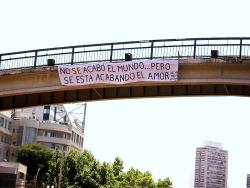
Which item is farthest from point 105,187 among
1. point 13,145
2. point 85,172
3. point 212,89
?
point 212,89

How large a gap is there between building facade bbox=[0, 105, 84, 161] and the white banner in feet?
198

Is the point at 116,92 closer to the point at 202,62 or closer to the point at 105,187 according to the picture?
the point at 202,62

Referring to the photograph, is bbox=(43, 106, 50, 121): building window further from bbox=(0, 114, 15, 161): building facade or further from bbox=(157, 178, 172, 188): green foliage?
bbox=(157, 178, 172, 188): green foliage

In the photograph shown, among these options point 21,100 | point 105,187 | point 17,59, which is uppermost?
point 17,59

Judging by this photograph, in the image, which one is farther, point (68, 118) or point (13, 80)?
point (68, 118)

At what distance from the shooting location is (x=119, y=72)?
95.6 feet

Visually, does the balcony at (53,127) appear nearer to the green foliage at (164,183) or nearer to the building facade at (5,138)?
the building facade at (5,138)

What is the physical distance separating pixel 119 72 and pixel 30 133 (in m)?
71.5

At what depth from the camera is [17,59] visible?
31.4m

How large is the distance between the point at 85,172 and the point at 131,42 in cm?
4077

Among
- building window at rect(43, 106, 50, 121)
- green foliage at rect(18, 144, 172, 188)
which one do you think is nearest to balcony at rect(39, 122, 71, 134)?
building window at rect(43, 106, 50, 121)

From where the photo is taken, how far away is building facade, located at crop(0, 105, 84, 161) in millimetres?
92556

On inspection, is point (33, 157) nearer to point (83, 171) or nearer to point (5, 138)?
point (5, 138)

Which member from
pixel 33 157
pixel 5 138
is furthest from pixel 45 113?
pixel 33 157
